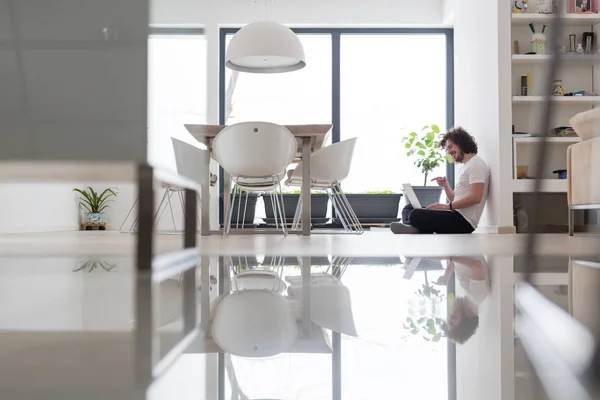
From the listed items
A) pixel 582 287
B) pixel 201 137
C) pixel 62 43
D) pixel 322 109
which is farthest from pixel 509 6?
pixel 582 287

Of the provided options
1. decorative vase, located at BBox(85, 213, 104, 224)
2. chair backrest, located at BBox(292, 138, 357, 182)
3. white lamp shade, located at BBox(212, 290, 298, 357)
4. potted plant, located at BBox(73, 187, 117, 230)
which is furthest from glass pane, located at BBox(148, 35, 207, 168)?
white lamp shade, located at BBox(212, 290, 298, 357)

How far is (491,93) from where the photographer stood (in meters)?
4.68

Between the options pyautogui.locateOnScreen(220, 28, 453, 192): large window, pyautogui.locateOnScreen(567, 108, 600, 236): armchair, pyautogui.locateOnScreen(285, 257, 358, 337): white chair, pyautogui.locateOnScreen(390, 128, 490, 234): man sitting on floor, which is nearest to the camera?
pyautogui.locateOnScreen(285, 257, 358, 337): white chair

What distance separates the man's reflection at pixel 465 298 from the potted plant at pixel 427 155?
461cm

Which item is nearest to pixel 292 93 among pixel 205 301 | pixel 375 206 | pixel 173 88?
pixel 173 88

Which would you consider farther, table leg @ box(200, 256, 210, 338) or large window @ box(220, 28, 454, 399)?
large window @ box(220, 28, 454, 399)

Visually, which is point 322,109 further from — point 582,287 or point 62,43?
point 582,287

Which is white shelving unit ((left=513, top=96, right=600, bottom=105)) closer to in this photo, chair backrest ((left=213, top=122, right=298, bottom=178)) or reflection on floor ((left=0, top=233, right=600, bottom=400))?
chair backrest ((left=213, top=122, right=298, bottom=178))

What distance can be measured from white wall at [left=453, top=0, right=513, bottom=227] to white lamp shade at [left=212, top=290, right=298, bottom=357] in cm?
410

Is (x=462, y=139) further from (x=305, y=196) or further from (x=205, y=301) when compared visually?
(x=205, y=301)

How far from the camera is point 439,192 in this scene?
5.80 metres

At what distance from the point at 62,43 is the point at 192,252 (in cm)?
322

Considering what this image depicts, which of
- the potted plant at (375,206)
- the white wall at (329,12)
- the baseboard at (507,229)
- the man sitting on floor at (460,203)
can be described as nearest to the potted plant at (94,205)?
the white wall at (329,12)

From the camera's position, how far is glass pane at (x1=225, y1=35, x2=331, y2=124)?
6215mm
